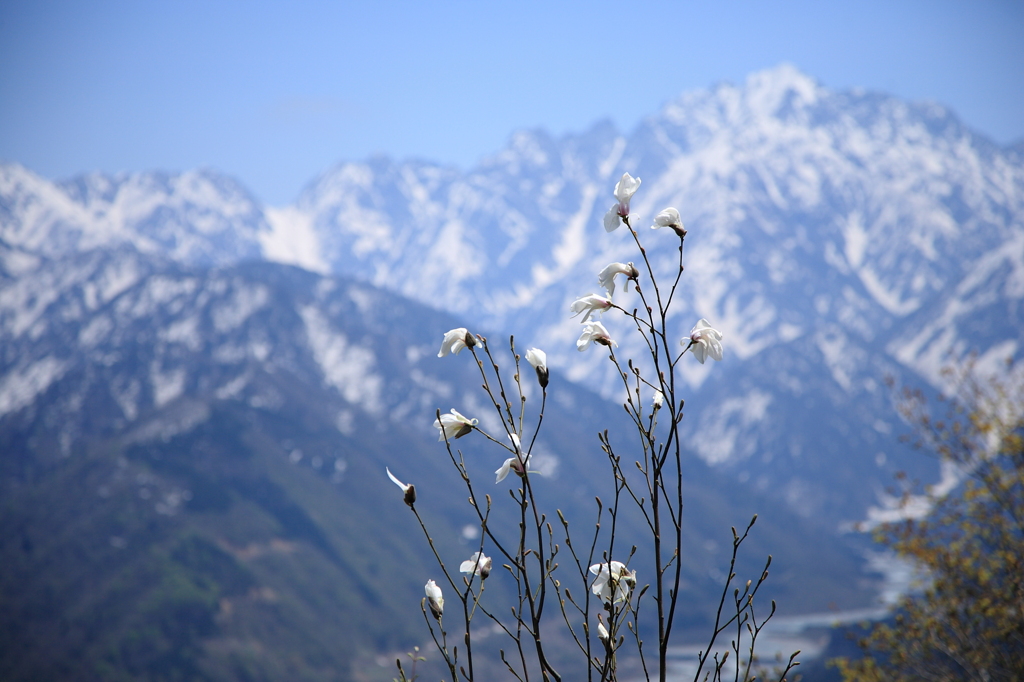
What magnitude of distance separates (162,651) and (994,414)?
202490 mm

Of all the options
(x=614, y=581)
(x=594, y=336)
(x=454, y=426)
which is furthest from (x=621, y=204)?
(x=614, y=581)

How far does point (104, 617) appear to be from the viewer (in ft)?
655

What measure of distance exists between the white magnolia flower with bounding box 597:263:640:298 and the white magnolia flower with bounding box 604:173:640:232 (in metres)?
0.21

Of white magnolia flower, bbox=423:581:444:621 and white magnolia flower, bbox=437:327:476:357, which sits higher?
white magnolia flower, bbox=437:327:476:357

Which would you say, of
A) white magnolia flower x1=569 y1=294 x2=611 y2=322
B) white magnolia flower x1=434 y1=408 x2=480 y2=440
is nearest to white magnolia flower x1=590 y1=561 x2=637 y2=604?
white magnolia flower x1=434 y1=408 x2=480 y2=440

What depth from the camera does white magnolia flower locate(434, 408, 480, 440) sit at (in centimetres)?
462

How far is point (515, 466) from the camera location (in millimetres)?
4535

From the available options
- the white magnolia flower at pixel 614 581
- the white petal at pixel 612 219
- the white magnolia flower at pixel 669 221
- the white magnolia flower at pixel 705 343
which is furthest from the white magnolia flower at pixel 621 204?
the white magnolia flower at pixel 614 581

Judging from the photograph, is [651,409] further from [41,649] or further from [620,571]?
[41,649]

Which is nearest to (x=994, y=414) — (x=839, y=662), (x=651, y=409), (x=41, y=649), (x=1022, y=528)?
(x=1022, y=528)

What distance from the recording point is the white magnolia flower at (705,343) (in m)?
4.77

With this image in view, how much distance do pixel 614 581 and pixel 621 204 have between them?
6.91 feet

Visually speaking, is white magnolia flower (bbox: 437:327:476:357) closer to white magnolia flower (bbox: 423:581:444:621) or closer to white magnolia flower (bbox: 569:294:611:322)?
white magnolia flower (bbox: 569:294:611:322)

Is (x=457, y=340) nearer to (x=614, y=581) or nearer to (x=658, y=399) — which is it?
(x=658, y=399)
